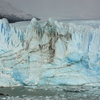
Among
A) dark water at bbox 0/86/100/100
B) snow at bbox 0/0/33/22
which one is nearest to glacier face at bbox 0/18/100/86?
dark water at bbox 0/86/100/100

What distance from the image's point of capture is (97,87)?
21.3 feet

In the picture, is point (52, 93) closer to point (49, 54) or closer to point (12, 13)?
point (49, 54)

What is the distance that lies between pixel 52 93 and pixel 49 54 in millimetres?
1002

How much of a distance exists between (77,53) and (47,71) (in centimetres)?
82

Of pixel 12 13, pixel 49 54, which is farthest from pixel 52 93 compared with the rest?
pixel 12 13

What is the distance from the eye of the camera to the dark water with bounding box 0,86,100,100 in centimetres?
583

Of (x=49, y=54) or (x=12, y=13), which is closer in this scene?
(x=49, y=54)

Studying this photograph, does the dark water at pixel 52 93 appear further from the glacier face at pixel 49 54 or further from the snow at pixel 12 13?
the snow at pixel 12 13

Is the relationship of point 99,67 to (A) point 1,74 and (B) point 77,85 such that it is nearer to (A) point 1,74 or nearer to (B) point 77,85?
(B) point 77,85

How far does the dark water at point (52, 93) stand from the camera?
5.83 m

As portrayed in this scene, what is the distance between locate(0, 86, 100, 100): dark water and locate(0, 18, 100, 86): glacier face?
16 centimetres

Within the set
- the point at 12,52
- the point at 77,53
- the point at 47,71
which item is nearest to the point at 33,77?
the point at 47,71

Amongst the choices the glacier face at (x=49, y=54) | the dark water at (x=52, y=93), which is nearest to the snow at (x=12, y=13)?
the glacier face at (x=49, y=54)

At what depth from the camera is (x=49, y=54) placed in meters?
6.68
